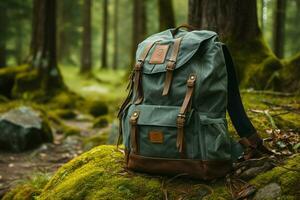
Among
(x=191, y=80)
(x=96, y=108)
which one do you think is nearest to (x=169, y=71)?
(x=191, y=80)

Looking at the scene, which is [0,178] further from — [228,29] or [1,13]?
[1,13]

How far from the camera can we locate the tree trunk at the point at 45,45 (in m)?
12.1

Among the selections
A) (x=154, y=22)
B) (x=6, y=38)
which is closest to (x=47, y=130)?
(x=6, y=38)

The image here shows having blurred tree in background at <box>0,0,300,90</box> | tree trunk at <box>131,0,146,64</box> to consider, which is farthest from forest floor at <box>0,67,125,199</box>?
tree trunk at <box>131,0,146,64</box>

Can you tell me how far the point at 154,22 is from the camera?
3644 centimetres

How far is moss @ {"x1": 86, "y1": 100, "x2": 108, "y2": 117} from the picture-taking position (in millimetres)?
12234

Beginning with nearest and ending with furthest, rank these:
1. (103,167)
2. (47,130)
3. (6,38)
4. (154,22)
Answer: (103,167) → (47,130) → (6,38) → (154,22)

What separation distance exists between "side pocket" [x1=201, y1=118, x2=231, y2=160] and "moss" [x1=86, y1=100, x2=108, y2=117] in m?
9.07

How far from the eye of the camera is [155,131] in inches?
134

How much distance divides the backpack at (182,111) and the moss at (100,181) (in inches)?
5.8

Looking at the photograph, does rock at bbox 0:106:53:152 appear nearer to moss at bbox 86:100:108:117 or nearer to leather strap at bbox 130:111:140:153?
moss at bbox 86:100:108:117

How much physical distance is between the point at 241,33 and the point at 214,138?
3.40m

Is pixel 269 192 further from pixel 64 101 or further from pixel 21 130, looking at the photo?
pixel 64 101

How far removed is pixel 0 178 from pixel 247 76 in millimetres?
3826
